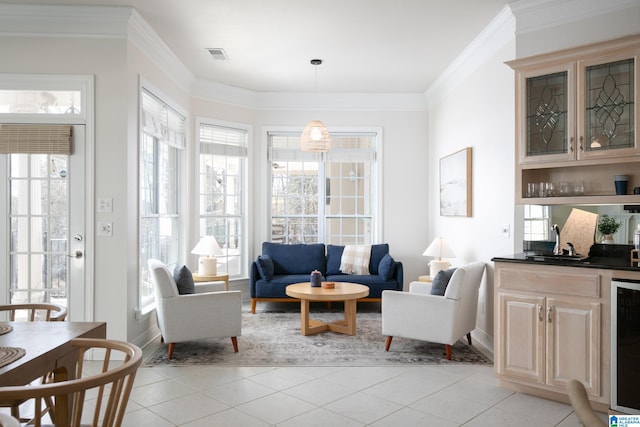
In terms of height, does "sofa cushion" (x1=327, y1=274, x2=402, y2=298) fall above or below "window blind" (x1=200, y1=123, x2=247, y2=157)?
below

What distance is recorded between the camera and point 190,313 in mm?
4277

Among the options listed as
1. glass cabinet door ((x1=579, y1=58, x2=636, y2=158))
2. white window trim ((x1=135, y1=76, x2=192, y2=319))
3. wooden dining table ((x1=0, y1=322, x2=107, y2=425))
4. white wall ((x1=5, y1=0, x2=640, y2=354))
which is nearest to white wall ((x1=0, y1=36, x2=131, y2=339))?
white wall ((x1=5, y1=0, x2=640, y2=354))

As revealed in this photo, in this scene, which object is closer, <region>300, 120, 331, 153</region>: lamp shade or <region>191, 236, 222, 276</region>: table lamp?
<region>300, 120, 331, 153</region>: lamp shade

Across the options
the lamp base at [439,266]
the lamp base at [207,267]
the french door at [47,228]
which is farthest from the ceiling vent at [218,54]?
the lamp base at [439,266]

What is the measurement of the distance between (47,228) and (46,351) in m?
2.68

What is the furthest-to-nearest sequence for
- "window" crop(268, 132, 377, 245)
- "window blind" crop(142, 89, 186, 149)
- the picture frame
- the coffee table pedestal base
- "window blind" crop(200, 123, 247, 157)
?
"window" crop(268, 132, 377, 245) < "window blind" crop(200, 123, 247, 157) < the picture frame < the coffee table pedestal base < "window blind" crop(142, 89, 186, 149)

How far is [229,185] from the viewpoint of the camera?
689 cm

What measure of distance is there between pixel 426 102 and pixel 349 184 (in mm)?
1650

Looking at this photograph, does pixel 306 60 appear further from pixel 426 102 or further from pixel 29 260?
pixel 29 260

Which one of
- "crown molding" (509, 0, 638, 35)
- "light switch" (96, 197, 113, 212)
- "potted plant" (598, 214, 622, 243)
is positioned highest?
"crown molding" (509, 0, 638, 35)

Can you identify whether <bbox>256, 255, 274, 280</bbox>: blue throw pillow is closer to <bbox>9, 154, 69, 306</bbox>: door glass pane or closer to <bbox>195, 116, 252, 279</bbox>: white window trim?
<bbox>195, 116, 252, 279</bbox>: white window trim

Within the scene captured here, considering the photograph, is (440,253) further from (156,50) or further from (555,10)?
(156,50)

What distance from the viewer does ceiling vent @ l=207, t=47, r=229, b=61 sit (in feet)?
16.9

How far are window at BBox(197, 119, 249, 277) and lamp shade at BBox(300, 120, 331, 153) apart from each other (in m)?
1.55
